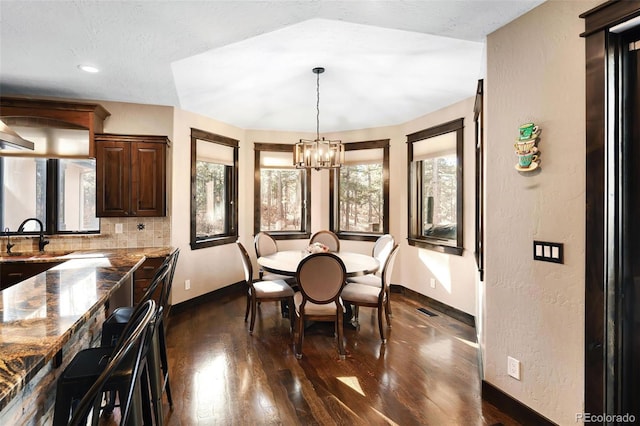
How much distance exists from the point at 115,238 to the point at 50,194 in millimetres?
842

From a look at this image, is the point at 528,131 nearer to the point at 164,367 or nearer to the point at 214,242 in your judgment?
the point at 164,367

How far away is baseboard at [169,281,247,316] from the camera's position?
4.17 m

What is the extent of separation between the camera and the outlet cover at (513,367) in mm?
2121

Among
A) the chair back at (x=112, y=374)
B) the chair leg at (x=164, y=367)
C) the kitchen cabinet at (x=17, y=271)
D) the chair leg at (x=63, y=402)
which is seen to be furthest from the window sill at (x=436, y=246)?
the kitchen cabinet at (x=17, y=271)

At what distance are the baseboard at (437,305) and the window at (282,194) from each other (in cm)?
173

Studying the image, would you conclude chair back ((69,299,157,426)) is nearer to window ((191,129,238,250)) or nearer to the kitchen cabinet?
the kitchen cabinet

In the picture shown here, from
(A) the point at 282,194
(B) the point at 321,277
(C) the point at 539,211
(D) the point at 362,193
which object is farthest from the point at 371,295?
(A) the point at 282,194

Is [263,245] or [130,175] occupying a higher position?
[130,175]

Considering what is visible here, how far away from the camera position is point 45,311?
1280 mm

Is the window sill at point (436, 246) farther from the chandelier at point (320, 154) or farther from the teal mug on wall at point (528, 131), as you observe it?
the teal mug on wall at point (528, 131)

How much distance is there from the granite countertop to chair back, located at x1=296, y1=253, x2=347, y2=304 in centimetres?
134

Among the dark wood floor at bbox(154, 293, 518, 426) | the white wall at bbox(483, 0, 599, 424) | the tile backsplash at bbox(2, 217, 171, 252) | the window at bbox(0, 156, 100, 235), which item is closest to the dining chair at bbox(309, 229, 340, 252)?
the dark wood floor at bbox(154, 293, 518, 426)

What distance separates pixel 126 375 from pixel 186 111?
11.8ft

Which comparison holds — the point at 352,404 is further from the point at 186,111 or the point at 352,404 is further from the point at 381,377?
the point at 186,111
